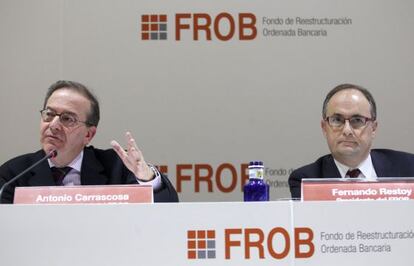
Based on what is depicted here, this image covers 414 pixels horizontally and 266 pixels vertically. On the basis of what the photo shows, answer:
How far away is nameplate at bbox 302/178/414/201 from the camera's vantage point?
2.00 m

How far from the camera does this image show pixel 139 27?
4.06m

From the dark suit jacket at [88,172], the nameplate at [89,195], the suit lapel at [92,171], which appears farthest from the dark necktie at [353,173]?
the nameplate at [89,195]

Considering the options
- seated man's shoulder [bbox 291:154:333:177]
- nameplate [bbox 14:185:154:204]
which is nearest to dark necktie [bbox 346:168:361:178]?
seated man's shoulder [bbox 291:154:333:177]

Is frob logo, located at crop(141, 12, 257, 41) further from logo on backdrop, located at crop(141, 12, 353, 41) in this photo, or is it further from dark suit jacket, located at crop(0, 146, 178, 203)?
dark suit jacket, located at crop(0, 146, 178, 203)

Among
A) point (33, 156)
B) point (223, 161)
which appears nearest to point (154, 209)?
point (33, 156)

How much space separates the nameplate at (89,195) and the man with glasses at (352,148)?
3.52 ft

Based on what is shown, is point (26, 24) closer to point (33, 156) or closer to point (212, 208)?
point (33, 156)

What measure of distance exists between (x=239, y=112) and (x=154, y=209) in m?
2.27

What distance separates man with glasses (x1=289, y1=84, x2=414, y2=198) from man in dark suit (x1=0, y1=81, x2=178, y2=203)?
0.88 m

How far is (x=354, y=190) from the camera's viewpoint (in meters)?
2.01

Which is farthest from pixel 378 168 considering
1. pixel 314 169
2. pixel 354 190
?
pixel 354 190

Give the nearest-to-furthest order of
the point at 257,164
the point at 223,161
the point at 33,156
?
the point at 257,164 < the point at 33,156 < the point at 223,161

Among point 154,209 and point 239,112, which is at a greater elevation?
point 239,112

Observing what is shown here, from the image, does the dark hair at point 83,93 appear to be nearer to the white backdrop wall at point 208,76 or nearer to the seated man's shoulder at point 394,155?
the white backdrop wall at point 208,76
